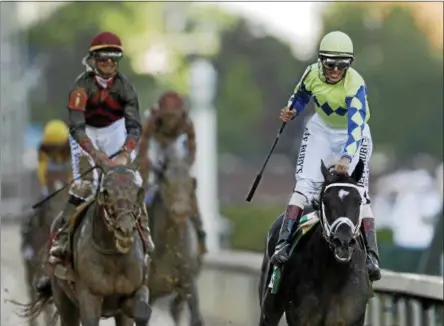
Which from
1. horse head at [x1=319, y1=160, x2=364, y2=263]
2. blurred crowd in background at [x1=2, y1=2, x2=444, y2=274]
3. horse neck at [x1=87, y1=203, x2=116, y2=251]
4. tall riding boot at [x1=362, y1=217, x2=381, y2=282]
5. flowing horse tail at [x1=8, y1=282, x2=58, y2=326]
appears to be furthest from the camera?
blurred crowd in background at [x1=2, y1=2, x2=444, y2=274]

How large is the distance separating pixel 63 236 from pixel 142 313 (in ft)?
3.82

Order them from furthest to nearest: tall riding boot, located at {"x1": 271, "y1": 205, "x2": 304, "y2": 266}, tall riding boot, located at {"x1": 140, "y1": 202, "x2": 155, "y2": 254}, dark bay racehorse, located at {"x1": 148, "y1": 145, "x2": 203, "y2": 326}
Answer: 1. dark bay racehorse, located at {"x1": 148, "y1": 145, "x2": 203, "y2": 326}
2. tall riding boot, located at {"x1": 140, "y1": 202, "x2": 155, "y2": 254}
3. tall riding boot, located at {"x1": 271, "y1": 205, "x2": 304, "y2": 266}

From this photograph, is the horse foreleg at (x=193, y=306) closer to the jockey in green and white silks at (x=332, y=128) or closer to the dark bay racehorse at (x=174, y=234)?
the dark bay racehorse at (x=174, y=234)

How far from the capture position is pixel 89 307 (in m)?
10.9

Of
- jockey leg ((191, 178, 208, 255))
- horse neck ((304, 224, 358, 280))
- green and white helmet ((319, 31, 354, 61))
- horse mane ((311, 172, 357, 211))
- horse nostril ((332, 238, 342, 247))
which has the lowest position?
jockey leg ((191, 178, 208, 255))

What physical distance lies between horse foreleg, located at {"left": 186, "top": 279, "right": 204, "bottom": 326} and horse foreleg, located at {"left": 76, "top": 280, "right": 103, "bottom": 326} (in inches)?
136

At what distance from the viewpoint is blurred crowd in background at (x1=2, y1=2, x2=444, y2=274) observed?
214ft

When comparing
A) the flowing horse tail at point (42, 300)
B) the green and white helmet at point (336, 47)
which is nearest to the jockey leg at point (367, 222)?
the green and white helmet at point (336, 47)

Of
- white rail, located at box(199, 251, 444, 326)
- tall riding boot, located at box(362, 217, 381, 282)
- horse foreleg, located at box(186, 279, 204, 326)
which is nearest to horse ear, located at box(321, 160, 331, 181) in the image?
tall riding boot, located at box(362, 217, 381, 282)

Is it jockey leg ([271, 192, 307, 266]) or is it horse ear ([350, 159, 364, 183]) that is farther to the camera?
jockey leg ([271, 192, 307, 266])

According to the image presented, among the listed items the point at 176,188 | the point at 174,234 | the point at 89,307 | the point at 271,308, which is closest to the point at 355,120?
the point at 271,308

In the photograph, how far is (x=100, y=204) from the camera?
424 inches

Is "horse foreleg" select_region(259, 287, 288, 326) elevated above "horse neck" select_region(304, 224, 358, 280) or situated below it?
below

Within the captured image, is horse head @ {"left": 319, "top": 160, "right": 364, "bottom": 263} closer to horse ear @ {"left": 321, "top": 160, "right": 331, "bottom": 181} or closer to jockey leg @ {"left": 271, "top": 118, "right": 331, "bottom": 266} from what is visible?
horse ear @ {"left": 321, "top": 160, "right": 331, "bottom": 181}
